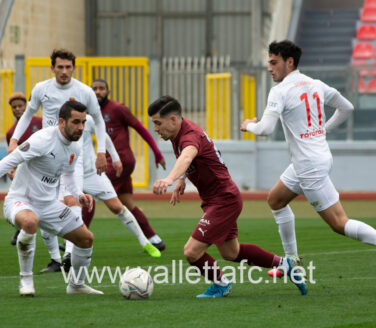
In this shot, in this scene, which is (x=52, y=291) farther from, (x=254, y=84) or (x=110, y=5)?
(x=110, y=5)

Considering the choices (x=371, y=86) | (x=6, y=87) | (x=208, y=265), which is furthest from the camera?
(x=6, y=87)

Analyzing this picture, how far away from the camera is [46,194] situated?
773cm

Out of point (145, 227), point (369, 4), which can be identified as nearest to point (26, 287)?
point (145, 227)

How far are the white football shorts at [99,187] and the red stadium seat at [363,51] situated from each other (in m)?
14.8

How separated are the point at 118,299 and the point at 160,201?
11138 millimetres

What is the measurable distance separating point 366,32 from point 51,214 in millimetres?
18706

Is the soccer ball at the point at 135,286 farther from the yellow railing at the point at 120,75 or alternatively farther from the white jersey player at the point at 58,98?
the yellow railing at the point at 120,75

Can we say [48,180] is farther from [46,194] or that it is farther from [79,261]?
[79,261]

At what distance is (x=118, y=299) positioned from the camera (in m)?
7.55

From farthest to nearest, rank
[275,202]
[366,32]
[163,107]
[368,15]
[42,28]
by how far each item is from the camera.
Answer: [42,28] < [368,15] < [366,32] < [275,202] < [163,107]

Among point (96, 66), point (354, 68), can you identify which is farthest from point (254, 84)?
point (96, 66)

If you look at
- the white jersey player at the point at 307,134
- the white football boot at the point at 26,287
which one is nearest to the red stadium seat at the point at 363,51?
the white jersey player at the point at 307,134

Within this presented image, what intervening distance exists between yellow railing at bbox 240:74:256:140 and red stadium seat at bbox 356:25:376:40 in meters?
6.18

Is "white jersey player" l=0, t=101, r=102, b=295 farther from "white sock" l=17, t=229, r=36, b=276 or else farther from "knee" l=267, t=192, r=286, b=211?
"knee" l=267, t=192, r=286, b=211
